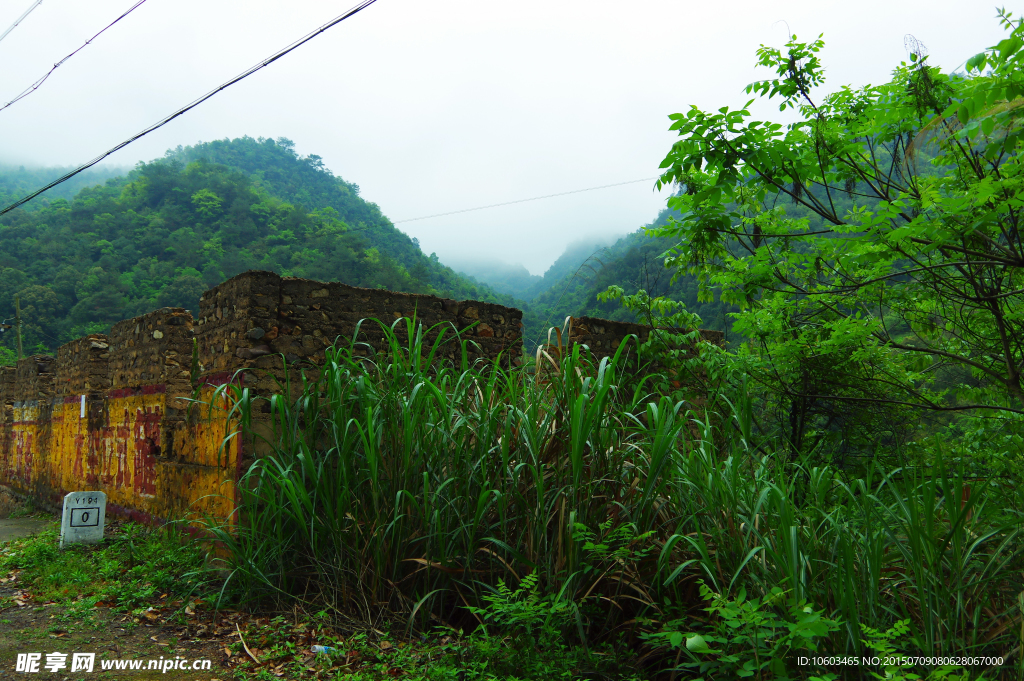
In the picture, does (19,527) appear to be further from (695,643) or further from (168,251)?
(168,251)

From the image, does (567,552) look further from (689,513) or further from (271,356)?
(271,356)

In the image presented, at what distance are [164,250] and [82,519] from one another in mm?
37337

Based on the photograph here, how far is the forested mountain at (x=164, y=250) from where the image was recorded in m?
31.9

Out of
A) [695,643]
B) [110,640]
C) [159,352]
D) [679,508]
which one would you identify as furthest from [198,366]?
[695,643]

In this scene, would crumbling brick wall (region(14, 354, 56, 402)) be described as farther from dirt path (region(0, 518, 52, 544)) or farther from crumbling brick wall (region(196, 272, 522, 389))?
crumbling brick wall (region(196, 272, 522, 389))

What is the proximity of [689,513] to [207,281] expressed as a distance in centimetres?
3652

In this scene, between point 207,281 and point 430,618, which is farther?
point 207,281

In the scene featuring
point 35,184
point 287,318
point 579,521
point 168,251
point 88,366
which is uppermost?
point 35,184

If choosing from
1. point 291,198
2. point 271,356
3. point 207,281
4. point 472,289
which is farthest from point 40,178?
point 271,356

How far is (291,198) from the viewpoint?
51.7 meters

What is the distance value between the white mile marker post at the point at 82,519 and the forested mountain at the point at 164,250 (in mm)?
23244

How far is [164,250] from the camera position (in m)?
37.1

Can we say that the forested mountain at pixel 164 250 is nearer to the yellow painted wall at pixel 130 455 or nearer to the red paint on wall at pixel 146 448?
the yellow painted wall at pixel 130 455

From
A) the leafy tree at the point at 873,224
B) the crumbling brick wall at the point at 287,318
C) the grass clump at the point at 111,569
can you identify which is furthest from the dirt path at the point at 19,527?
the leafy tree at the point at 873,224
